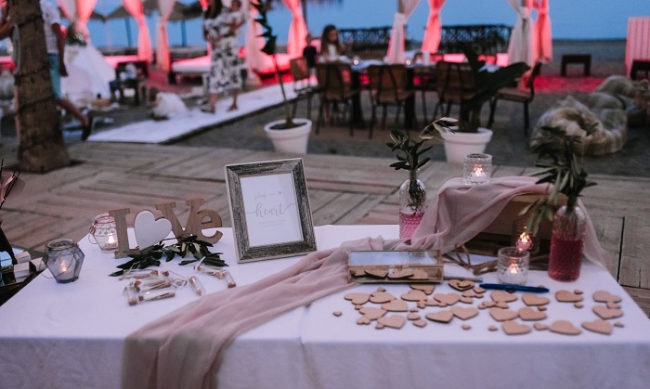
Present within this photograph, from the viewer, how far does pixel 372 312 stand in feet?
4.18

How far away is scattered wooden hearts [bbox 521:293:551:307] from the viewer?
1291 mm

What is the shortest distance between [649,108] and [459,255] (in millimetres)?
5629

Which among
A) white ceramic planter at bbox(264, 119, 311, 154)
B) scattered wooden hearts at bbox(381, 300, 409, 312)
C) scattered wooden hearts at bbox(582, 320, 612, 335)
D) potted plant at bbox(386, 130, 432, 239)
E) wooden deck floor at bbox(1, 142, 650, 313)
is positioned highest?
potted plant at bbox(386, 130, 432, 239)

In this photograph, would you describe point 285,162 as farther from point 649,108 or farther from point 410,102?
point 649,108

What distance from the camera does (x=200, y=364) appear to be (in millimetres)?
1200

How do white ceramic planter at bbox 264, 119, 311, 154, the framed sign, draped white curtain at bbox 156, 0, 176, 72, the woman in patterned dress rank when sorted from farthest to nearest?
1. draped white curtain at bbox 156, 0, 176, 72
2. the woman in patterned dress
3. white ceramic planter at bbox 264, 119, 311, 154
4. the framed sign

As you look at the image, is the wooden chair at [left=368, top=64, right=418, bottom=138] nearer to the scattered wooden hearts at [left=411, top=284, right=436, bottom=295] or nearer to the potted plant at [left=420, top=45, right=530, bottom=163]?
the potted plant at [left=420, top=45, right=530, bottom=163]

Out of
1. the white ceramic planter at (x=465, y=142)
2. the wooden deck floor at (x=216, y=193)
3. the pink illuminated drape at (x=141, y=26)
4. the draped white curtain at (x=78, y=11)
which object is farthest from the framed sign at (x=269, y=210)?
the pink illuminated drape at (x=141, y=26)

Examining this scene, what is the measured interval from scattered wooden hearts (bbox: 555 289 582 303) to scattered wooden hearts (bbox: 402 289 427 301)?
1.00 feet

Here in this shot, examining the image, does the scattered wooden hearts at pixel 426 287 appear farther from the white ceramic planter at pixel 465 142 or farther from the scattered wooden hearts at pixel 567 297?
the white ceramic planter at pixel 465 142

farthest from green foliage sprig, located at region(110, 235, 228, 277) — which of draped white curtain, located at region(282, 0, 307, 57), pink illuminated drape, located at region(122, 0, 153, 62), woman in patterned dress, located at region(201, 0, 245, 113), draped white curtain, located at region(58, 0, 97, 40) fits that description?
pink illuminated drape, located at region(122, 0, 153, 62)

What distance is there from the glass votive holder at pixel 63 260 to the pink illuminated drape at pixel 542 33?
8940 millimetres

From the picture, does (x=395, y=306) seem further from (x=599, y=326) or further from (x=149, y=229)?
(x=149, y=229)

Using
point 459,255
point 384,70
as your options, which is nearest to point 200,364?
point 459,255
